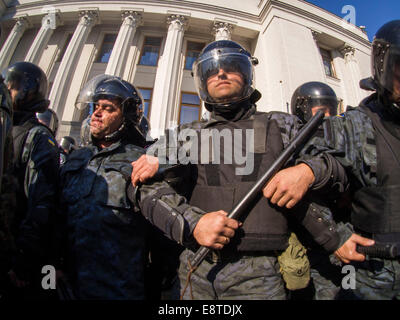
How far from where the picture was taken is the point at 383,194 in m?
1.08

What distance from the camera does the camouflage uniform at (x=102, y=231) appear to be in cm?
140

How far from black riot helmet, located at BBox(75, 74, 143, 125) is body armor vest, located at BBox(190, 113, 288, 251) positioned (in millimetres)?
1184

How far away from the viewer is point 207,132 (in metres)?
1.41

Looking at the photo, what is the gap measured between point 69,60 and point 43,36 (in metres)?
3.53

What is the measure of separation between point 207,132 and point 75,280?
144cm

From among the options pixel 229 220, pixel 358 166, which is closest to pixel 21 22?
pixel 229 220

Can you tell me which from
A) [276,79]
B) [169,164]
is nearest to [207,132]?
[169,164]

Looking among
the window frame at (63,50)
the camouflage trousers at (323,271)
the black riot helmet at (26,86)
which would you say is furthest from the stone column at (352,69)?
the window frame at (63,50)

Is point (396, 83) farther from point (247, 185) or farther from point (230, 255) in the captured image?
point (230, 255)

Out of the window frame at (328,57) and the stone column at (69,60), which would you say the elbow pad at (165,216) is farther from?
the window frame at (328,57)

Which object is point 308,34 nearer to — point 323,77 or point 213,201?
point 323,77

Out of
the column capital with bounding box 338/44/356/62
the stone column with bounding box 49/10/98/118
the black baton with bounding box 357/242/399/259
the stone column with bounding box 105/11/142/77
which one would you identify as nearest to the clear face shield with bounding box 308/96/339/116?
the black baton with bounding box 357/242/399/259

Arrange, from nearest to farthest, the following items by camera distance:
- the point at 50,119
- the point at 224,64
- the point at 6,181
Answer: the point at 6,181 → the point at 224,64 → the point at 50,119

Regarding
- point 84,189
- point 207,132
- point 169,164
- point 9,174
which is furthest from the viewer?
point 84,189
